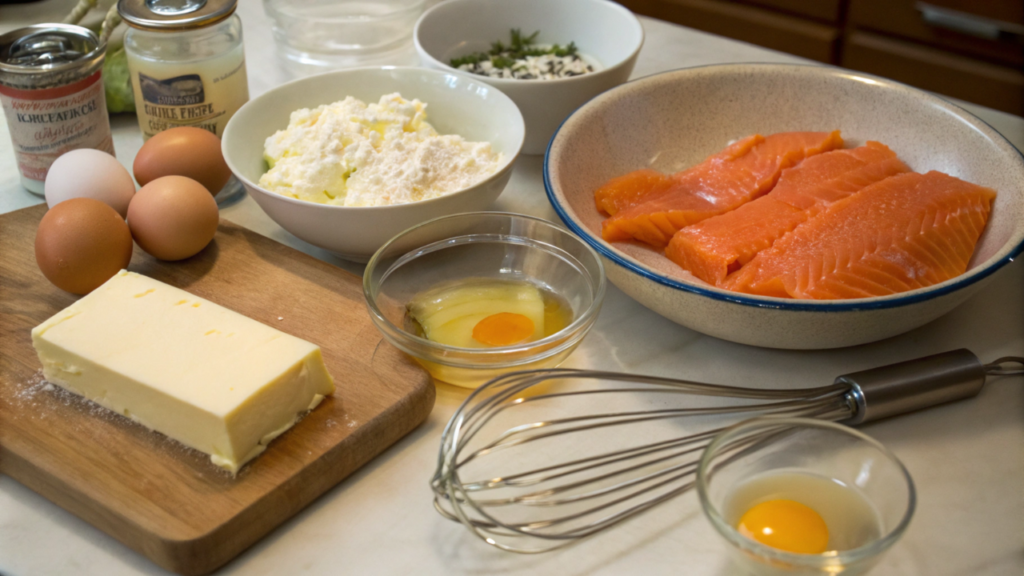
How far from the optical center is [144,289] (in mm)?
927

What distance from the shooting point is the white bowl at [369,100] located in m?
1.03

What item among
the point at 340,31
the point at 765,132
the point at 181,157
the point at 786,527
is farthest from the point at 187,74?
the point at 786,527

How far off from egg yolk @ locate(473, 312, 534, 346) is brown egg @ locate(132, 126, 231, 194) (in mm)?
508

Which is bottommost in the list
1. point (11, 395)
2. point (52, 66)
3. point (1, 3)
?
point (11, 395)

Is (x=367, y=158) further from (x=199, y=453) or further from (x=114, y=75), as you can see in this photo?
(x=114, y=75)

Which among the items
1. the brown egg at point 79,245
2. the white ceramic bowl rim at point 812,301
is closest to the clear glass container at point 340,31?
the brown egg at point 79,245

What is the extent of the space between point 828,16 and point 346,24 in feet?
5.38

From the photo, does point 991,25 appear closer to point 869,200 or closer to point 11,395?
point 869,200

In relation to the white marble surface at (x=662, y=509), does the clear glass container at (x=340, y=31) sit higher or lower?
higher

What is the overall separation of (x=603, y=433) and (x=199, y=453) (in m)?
0.42

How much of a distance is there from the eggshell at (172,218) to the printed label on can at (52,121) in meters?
0.20

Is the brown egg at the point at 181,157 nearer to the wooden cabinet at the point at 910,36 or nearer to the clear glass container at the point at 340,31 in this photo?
the clear glass container at the point at 340,31

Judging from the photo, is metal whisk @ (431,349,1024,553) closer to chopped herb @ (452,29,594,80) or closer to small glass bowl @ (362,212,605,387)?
small glass bowl @ (362,212,605,387)

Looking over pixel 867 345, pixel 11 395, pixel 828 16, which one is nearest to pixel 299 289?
pixel 11 395
